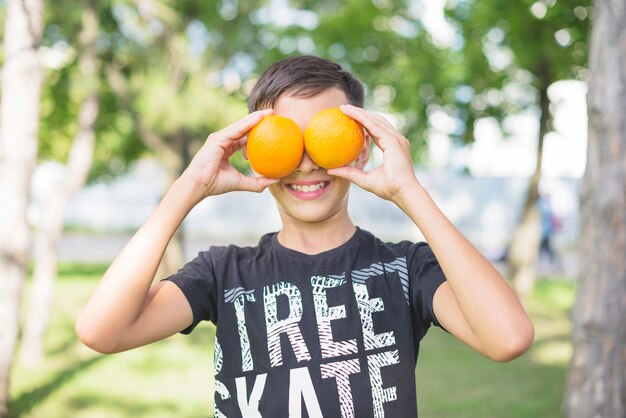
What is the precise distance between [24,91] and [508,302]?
5.19 meters

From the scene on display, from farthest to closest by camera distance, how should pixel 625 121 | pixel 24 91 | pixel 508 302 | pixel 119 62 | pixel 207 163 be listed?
pixel 119 62, pixel 24 91, pixel 625 121, pixel 207 163, pixel 508 302

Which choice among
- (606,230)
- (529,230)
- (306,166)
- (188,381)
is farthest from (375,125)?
(529,230)

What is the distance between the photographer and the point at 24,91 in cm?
597

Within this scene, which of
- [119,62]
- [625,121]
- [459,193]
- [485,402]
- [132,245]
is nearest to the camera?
[132,245]

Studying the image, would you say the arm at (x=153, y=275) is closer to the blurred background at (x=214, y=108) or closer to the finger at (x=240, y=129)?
the finger at (x=240, y=129)

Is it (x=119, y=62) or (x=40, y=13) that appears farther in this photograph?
(x=119, y=62)

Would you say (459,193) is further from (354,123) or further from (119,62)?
(354,123)

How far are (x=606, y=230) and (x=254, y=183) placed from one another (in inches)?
142

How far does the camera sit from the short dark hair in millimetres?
2361

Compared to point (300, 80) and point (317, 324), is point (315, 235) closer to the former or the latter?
point (317, 324)

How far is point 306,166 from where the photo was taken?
2328 mm

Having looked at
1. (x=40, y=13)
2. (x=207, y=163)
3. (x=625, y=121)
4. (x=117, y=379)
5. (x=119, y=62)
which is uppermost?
(x=119, y=62)

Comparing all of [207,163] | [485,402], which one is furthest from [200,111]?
[207,163]

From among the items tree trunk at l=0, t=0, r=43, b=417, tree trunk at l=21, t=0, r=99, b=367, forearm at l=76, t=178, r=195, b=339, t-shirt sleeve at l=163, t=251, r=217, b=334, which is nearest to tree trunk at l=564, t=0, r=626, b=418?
t-shirt sleeve at l=163, t=251, r=217, b=334
